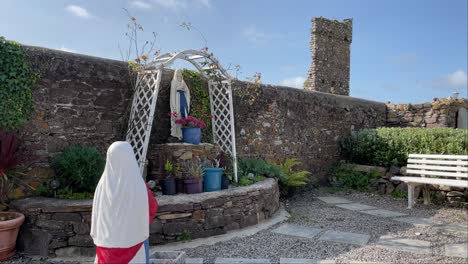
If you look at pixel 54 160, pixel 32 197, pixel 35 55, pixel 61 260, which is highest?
pixel 35 55

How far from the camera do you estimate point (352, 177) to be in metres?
8.82

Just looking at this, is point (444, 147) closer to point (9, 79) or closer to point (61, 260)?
point (61, 260)

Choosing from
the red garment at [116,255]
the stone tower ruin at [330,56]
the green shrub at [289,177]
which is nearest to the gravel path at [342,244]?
the green shrub at [289,177]

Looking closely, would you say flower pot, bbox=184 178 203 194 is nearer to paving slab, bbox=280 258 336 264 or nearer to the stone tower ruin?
paving slab, bbox=280 258 336 264

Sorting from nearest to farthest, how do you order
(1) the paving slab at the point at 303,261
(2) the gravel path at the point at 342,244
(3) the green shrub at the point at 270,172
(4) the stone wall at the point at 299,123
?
(1) the paving slab at the point at 303,261, (2) the gravel path at the point at 342,244, (3) the green shrub at the point at 270,172, (4) the stone wall at the point at 299,123

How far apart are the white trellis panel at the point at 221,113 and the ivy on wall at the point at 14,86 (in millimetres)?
3001

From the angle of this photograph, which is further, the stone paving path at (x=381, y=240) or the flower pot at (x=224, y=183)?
the flower pot at (x=224, y=183)

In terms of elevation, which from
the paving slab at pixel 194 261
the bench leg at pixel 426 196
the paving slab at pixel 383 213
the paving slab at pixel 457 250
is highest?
the bench leg at pixel 426 196

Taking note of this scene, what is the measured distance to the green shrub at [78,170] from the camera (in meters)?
4.97

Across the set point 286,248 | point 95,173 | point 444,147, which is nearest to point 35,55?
point 95,173

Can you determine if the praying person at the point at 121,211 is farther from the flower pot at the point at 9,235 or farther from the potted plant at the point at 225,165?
the potted plant at the point at 225,165

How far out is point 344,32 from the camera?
1555cm

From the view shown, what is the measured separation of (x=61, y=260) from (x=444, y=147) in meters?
7.15

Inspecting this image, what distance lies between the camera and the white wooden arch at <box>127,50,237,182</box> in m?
5.88
